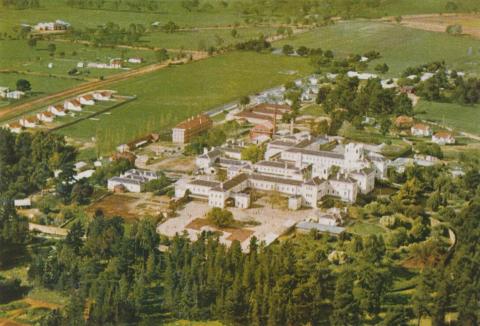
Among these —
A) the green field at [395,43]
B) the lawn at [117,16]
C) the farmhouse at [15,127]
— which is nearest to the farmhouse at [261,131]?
the farmhouse at [15,127]

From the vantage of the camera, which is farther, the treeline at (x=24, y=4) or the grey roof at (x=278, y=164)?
the treeline at (x=24, y=4)

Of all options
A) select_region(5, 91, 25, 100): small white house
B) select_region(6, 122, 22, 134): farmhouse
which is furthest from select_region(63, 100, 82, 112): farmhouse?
select_region(6, 122, 22, 134): farmhouse

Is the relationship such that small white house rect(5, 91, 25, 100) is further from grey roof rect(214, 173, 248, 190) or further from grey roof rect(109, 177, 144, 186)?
grey roof rect(214, 173, 248, 190)

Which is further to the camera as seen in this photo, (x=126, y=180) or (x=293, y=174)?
(x=293, y=174)

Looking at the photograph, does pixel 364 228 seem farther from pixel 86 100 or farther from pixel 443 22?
pixel 443 22

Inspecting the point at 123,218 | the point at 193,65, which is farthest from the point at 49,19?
the point at 123,218

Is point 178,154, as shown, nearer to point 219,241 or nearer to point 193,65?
point 219,241

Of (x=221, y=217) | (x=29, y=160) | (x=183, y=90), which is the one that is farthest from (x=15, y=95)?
(x=221, y=217)

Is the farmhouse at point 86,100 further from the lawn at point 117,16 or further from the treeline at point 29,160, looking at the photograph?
the lawn at point 117,16
